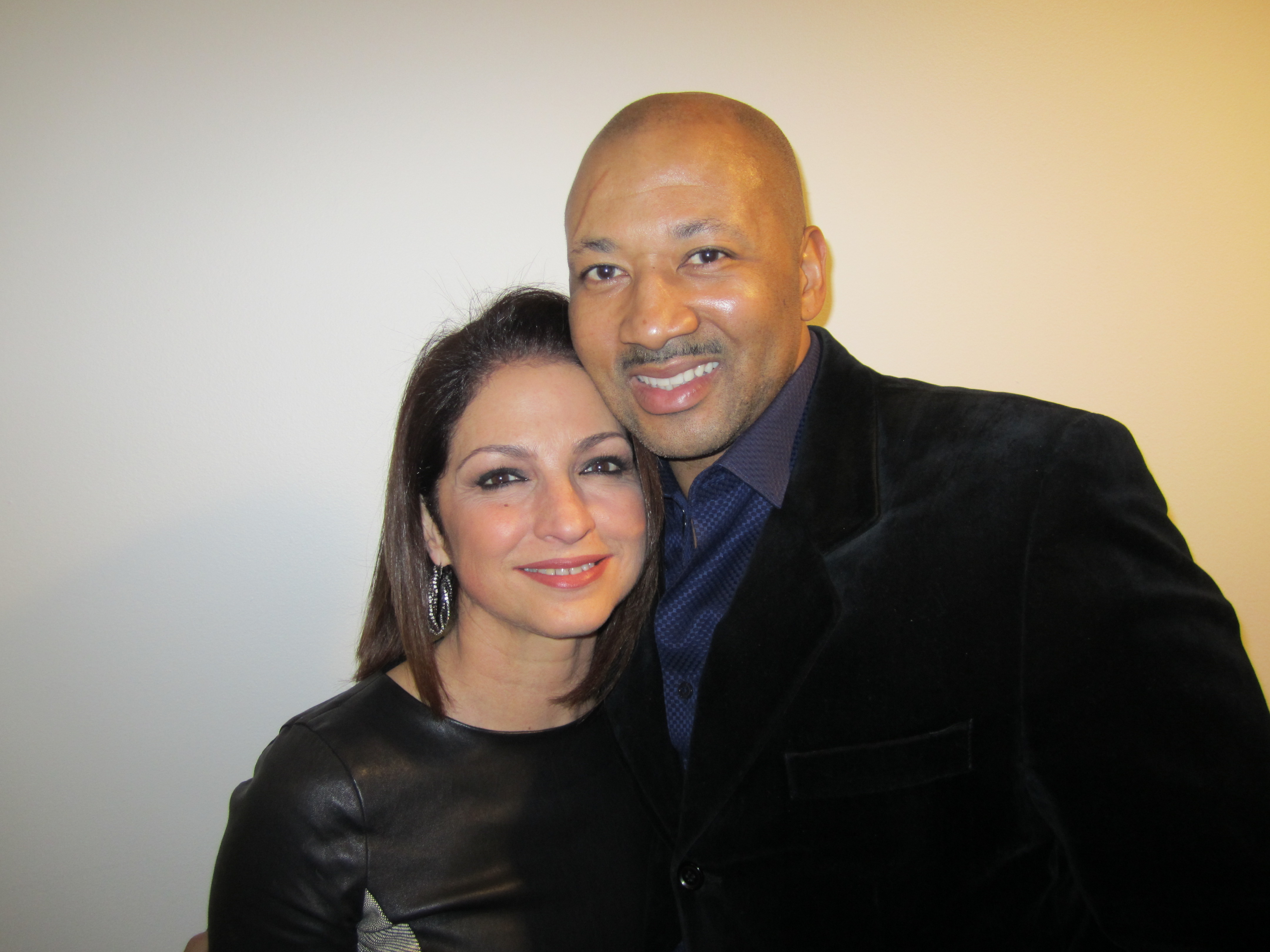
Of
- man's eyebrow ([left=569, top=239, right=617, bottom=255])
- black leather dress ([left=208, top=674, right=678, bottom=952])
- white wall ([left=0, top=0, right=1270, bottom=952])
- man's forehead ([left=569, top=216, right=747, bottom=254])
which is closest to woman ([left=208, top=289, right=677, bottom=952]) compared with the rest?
black leather dress ([left=208, top=674, right=678, bottom=952])

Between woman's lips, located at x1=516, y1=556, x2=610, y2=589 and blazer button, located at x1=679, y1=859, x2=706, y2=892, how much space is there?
0.51 meters

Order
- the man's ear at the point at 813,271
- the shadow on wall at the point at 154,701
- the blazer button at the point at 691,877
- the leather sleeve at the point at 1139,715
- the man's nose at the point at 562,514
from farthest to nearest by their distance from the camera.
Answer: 1. the shadow on wall at the point at 154,701
2. the man's ear at the point at 813,271
3. the man's nose at the point at 562,514
4. the blazer button at the point at 691,877
5. the leather sleeve at the point at 1139,715

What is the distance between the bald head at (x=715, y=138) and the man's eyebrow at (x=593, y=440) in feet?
1.54

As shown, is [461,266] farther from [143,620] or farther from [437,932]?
[437,932]

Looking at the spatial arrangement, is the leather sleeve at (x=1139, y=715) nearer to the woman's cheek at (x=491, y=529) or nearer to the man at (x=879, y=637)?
the man at (x=879, y=637)

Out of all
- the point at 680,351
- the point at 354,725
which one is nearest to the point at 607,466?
the point at 680,351

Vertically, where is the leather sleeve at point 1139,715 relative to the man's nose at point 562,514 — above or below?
below

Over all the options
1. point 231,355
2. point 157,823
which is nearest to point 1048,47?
point 231,355

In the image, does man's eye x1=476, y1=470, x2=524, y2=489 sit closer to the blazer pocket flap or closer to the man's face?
the man's face

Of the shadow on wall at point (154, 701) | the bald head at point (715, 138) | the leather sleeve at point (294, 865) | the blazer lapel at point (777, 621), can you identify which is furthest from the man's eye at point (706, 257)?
the shadow on wall at point (154, 701)

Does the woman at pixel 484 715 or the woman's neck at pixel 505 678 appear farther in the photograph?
the woman's neck at pixel 505 678

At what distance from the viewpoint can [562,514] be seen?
1.36 m

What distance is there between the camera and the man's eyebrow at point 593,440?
4.71ft

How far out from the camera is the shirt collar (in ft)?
4.31
